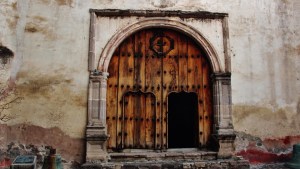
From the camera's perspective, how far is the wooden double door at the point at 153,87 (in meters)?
5.74

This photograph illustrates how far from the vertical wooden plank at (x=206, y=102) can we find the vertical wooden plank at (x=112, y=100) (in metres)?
1.56

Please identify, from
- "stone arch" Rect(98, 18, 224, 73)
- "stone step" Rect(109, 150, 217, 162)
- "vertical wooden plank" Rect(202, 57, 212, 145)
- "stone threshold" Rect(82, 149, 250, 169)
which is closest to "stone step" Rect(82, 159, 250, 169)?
"stone threshold" Rect(82, 149, 250, 169)

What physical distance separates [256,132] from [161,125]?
5.42 ft

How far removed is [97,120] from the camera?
546cm

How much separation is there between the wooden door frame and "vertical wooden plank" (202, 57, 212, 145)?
0.13m

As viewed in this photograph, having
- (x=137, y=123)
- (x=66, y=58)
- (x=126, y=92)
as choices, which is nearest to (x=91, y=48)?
(x=66, y=58)

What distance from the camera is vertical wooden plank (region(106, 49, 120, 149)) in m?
5.66

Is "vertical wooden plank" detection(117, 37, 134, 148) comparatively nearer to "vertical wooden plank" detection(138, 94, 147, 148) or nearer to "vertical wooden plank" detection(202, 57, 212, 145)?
"vertical wooden plank" detection(138, 94, 147, 148)

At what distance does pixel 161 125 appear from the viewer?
5.81 metres

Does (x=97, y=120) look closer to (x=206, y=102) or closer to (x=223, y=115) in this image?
(x=206, y=102)

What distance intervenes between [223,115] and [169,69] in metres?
1.23

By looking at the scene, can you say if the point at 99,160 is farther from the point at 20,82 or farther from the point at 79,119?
the point at 20,82

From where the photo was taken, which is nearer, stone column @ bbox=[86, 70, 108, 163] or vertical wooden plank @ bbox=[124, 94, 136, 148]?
stone column @ bbox=[86, 70, 108, 163]

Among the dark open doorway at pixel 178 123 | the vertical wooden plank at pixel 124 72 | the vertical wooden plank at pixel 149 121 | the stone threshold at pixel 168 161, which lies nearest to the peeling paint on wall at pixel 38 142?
the stone threshold at pixel 168 161
